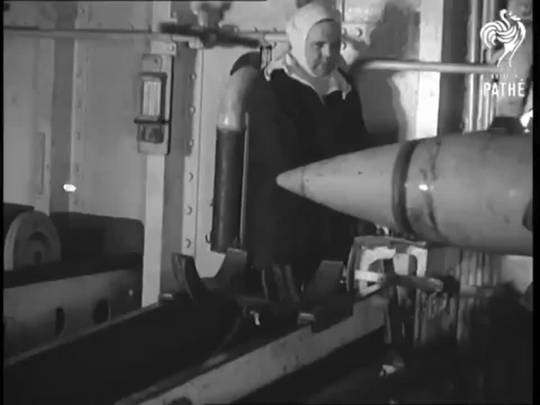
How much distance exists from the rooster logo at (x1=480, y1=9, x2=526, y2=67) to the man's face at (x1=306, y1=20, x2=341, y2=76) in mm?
171

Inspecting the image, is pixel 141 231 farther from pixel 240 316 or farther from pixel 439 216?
pixel 439 216

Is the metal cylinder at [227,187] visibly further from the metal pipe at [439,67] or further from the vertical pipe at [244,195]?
the metal pipe at [439,67]

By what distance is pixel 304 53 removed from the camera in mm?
1092

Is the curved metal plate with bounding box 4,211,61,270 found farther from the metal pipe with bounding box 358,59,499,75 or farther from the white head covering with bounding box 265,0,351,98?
the metal pipe with bounding box 358,59,499,75

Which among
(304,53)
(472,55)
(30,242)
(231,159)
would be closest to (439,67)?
(472,55)

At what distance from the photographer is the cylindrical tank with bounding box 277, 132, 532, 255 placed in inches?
38.5

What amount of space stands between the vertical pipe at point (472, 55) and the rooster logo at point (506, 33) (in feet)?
0.03

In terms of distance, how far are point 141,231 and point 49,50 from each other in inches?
11.4

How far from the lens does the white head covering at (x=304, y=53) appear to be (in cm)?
108

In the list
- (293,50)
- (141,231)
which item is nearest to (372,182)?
(293,50)

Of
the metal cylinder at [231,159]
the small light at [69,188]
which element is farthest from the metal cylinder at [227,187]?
the small light at [69,188]

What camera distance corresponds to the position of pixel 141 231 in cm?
122

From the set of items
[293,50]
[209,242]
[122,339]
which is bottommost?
[122,339]

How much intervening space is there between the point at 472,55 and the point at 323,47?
0.57ft
